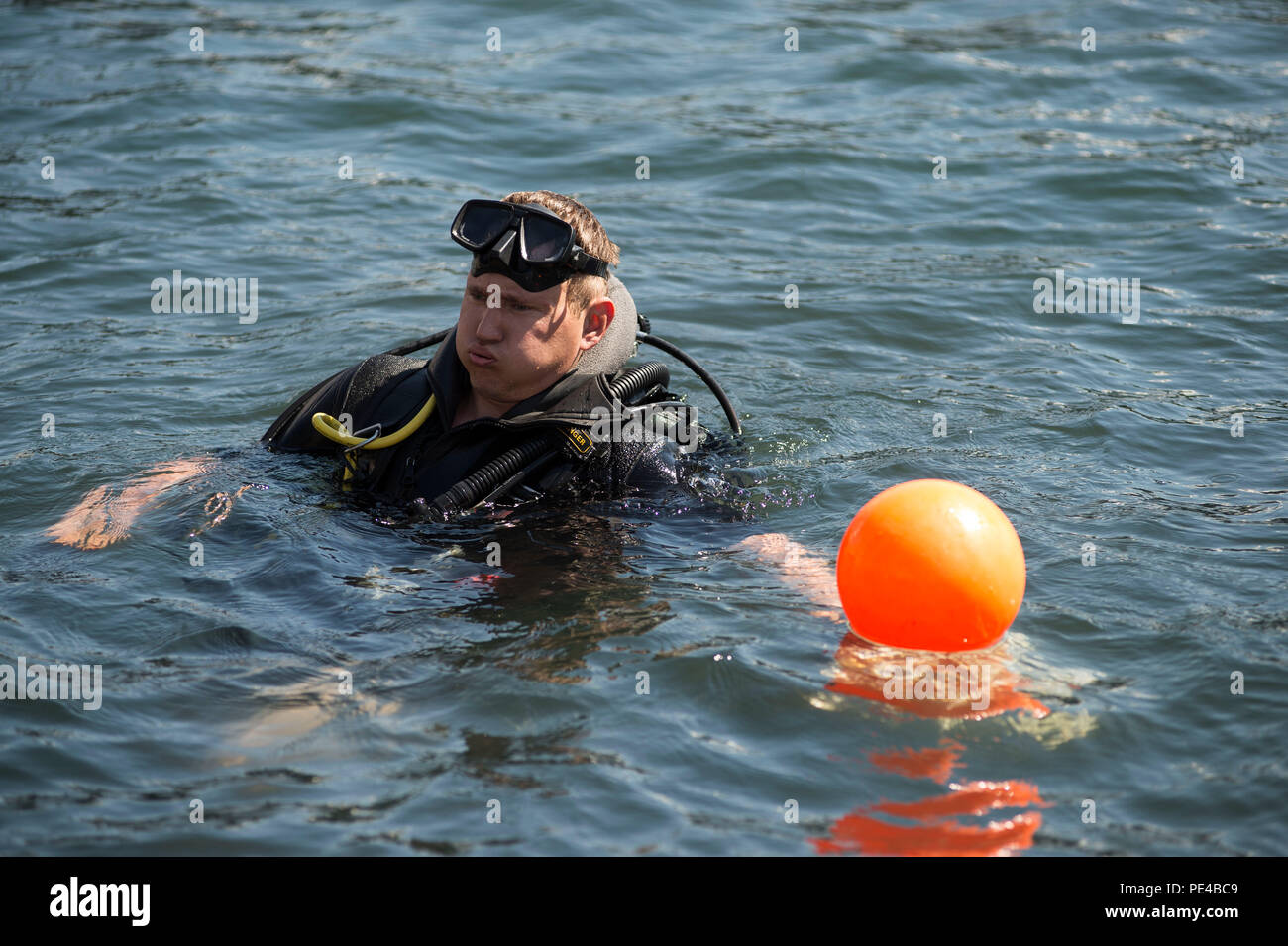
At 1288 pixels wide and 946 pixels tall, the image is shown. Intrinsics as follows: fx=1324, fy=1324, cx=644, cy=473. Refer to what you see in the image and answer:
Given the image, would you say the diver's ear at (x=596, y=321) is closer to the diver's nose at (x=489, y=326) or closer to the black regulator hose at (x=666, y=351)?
the black regulator hose at (x=666, y=351)

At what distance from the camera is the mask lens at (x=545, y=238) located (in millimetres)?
5164

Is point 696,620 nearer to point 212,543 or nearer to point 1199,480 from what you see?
point 212,543

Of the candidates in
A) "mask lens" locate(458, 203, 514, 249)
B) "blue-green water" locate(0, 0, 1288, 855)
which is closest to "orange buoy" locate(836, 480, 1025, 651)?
"blue-green water" locate(0, 0, 1288, 855)

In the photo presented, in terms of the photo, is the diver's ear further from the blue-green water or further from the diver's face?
the blue-green water

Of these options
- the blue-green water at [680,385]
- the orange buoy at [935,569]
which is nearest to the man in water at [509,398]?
the blue-green water at [680,385]

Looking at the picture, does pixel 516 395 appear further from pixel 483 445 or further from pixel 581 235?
pixel 581 235

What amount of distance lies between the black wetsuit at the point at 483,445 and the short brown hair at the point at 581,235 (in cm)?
33

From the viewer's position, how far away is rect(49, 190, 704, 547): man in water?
5.16 meters

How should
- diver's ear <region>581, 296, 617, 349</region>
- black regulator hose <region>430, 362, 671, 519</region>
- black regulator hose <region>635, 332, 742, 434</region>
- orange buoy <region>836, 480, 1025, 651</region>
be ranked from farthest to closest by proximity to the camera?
black regulator hose <region>635, 332, 742, 434</region>, diver's ear <region>581, 296, 617, 349</region>, black regulator hose <region>430, 362, 671, 519</region>, orange buoy <region>836, 480, 1025, 651</region>

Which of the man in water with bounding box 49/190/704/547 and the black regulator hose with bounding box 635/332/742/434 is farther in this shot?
the black regulator hose with bounding box 635/332/742/434

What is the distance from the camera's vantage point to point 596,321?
5492mm

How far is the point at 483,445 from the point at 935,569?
78.5 inches

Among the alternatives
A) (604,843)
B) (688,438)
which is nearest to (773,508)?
(688,438)
